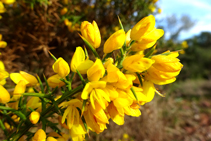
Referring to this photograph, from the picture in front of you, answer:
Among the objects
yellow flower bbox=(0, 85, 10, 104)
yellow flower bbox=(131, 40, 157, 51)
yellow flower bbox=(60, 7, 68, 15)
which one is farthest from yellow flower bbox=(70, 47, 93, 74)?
yellow flower bbox=(60, 7, 68, 15)

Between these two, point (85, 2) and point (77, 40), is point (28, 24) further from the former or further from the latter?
point (85, 2)

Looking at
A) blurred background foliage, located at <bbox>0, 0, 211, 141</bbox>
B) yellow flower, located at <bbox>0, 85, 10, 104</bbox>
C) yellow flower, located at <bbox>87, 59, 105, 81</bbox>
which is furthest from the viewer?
blurred background foliage, located at <bbox>0, 0, 211, 141</bbox>

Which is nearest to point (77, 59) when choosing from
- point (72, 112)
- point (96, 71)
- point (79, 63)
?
point (79, 63)

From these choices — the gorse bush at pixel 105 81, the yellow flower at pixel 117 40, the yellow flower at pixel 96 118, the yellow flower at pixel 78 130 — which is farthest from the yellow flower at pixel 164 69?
the yellow flower at pixel 78 130

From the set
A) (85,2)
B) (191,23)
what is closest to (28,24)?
(85,2)

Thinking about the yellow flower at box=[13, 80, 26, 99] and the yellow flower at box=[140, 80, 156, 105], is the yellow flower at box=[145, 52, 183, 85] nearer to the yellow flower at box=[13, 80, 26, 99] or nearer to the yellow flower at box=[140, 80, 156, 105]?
the yellow flower at box=[140, 80, 156, 105]
